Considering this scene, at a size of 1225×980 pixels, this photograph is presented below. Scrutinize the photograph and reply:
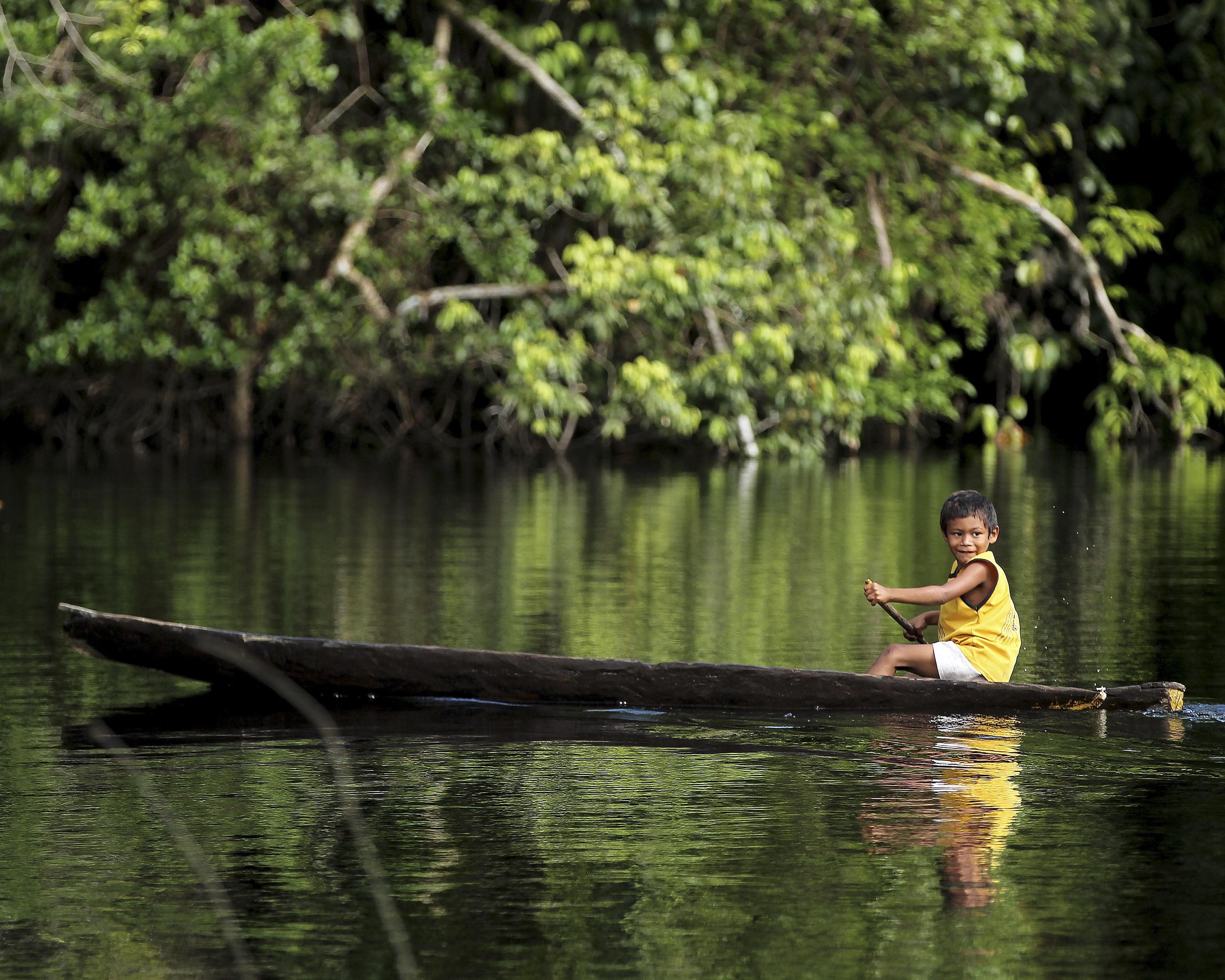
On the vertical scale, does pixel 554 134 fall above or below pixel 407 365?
above

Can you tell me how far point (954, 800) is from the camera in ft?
22.0

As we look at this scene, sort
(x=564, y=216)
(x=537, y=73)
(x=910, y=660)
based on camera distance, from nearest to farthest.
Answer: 1. (x=910, y=660)
2. (x=537, y=73)
3. (x=564, y=216)

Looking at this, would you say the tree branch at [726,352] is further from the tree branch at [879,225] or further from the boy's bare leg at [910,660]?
the boy's bare leg at [910,660]

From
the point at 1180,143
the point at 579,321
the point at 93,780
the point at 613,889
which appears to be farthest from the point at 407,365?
the point at 613,889

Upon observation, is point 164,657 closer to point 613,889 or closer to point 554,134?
point 613,889

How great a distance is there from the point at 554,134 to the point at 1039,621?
15.4 m

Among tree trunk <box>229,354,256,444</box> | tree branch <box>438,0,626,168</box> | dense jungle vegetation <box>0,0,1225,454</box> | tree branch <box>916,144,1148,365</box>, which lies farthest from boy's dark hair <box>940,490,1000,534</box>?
tree branch <box>916,144,1148,365</box>

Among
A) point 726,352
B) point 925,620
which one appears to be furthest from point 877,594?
point 726,352

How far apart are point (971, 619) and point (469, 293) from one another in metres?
18.2

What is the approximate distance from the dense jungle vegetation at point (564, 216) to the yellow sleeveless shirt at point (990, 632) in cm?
1642

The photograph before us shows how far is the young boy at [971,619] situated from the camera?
8539mm

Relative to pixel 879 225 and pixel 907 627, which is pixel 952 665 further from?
pixel 879 225

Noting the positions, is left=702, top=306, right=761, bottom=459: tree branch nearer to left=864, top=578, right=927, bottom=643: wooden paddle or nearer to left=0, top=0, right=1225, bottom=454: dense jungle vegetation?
left=0, top=0, right=1225, bottom=454: dense jungle vegetation

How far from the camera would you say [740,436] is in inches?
1070
